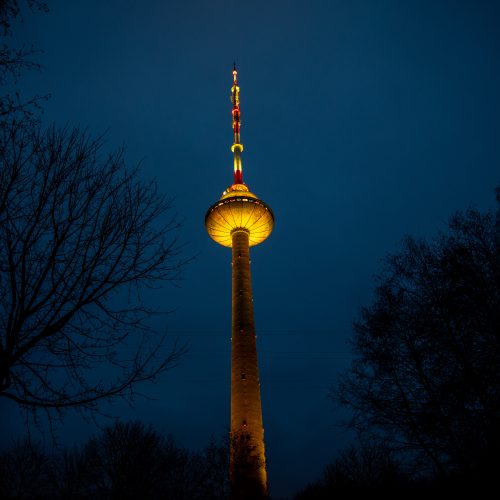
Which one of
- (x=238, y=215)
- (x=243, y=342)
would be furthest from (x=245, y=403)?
(x=238, y=215)

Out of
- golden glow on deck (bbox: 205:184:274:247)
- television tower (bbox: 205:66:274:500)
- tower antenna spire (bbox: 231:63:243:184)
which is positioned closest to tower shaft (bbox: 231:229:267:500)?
television tower (bbox: 205:66:274:500)

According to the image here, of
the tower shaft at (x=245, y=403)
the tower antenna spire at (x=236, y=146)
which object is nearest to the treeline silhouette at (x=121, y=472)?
the tower shaft at (x=245, y=403)

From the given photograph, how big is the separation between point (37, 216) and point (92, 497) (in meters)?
30.5

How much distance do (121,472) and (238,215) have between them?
22998 mm

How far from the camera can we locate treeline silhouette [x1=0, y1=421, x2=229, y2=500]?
24078 millimetres

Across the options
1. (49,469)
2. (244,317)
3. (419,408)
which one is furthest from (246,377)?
(419,408)

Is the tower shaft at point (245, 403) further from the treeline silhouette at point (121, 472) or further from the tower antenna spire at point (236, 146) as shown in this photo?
the tower antenna spire at point (236, 146)

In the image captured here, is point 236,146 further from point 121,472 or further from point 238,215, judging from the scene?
point 121,472

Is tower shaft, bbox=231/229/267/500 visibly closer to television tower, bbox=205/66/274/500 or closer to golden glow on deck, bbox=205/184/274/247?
television tower, bbox=205/66/274/500

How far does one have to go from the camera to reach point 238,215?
124 ft

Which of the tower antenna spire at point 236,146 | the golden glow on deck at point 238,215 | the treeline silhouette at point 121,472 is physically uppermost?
the tower antenna spire at point 236,146

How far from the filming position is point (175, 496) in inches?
1118

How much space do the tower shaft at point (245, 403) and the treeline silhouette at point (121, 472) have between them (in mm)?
2552

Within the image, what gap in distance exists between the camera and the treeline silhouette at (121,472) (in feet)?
79.0
